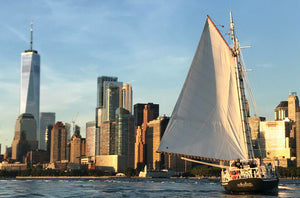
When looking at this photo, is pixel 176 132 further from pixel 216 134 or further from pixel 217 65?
pixel 217 65

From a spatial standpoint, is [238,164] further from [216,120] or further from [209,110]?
[209,110]

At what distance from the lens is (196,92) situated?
7250cm

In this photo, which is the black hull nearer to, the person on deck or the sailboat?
the sailboat

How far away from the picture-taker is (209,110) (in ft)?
239

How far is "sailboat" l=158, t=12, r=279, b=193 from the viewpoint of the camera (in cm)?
7000

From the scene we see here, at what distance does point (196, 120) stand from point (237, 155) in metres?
7.67

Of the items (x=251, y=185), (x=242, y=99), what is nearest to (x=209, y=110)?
(x=242, y=99)

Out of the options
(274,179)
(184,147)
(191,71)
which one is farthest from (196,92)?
(274,179)

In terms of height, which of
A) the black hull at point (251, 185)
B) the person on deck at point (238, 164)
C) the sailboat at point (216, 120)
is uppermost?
the sailboat at point (216, 120)

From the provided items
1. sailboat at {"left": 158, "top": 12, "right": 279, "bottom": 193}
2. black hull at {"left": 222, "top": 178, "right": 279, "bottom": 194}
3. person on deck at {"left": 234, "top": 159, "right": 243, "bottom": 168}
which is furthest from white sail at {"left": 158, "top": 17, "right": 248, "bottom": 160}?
black hull at {"left": 222, "top": 178, "right": 279, "bottom": 194}

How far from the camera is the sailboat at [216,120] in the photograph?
70.0m

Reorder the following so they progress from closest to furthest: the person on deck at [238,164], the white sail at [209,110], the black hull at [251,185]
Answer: the white sail at [209,110], the black hull at [251,185], the person on deck at [238,164]

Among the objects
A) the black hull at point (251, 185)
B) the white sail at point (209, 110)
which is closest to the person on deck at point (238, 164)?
the black hull at point (251, 185)

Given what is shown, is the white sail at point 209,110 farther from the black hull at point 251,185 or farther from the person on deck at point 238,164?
the black hull at point 251,185
